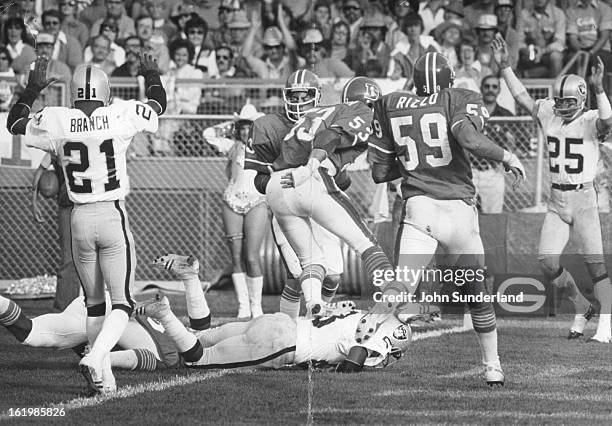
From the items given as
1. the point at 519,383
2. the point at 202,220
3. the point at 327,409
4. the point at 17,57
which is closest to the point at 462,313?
the point at 202,220

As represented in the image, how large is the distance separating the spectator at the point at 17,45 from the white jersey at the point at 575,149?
22.7 ft

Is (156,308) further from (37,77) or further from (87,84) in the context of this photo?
(37,77)

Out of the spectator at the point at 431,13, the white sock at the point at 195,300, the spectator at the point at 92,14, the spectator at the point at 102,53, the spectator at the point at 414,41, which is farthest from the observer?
the spectator at the point at 92,14

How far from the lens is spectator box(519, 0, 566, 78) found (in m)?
13.4

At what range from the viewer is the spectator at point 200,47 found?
13930mm

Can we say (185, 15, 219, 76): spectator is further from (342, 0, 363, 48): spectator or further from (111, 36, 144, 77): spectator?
(342, 0, 363, 48): spectator

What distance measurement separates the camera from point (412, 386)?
22.8 ft

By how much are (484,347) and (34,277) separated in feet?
23.0

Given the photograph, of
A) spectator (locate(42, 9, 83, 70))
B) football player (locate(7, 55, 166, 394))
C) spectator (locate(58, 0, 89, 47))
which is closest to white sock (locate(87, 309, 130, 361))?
football player (locate(7, 55, 166, 394))

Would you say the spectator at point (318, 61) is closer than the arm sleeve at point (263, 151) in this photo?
No

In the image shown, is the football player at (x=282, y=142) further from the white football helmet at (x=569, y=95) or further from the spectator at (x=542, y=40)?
the spectator at (x=542, y=40)

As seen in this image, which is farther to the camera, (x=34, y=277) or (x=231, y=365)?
(x=34, y=277)

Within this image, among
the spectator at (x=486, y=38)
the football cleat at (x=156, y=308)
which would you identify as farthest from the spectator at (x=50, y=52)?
the football cleat at (x=156, y=308)

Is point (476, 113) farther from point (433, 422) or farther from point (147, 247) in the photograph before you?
point (147, 247)
